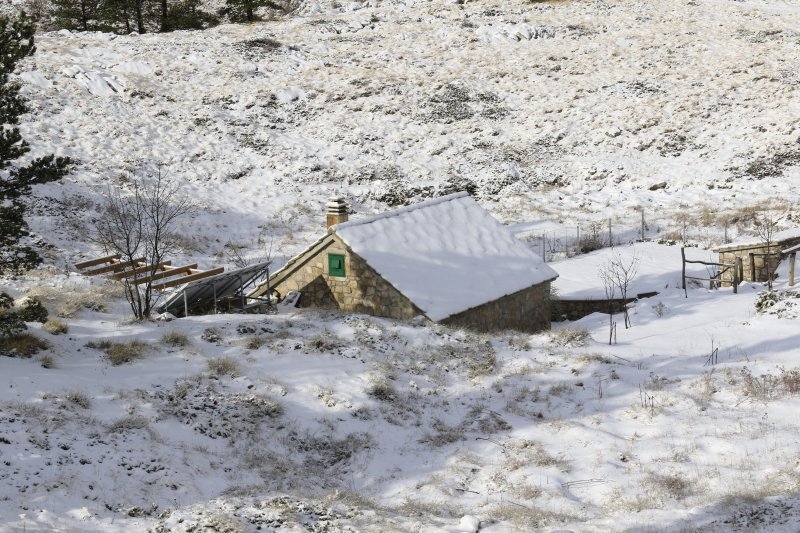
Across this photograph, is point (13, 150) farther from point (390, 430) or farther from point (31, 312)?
point (390, 430)

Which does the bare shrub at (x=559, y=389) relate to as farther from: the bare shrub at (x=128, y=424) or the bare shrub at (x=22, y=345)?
the bare shrub at (x=22, y=345)

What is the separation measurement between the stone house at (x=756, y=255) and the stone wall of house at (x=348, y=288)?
38.9 feet

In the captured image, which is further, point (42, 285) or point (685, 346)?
point (42, 285)

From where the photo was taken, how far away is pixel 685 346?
17250 mm

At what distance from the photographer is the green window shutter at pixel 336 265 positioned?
19.5 m

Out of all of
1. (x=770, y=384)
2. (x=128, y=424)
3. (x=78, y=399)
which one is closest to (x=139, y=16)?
(x=78, y=399)

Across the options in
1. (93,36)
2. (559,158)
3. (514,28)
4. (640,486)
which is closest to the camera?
(640,486)

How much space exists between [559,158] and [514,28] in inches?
659

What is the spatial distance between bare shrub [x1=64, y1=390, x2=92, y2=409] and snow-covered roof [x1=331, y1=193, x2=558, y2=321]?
335 inches

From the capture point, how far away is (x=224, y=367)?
44.8 feet

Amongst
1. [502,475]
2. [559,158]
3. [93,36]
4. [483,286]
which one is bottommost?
[502,475]

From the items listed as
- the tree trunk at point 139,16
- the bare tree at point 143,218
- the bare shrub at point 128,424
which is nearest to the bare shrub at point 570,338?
the bare shrub at point 128,424

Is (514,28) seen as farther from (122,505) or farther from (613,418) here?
(122,505)

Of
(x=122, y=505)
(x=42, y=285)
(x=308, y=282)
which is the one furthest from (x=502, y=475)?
(x=42, y=285)
